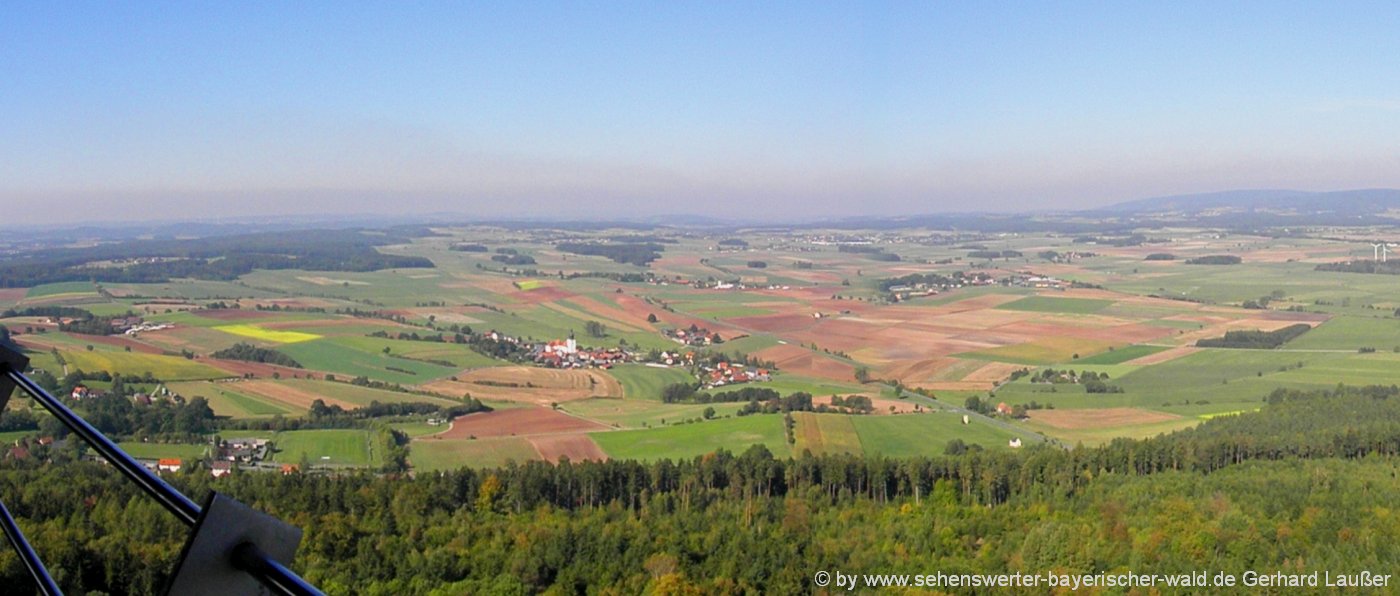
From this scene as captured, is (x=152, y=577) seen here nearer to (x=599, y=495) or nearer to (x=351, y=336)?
(x=599, y=495)

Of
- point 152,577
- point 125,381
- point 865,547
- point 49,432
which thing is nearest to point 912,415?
point 865,547

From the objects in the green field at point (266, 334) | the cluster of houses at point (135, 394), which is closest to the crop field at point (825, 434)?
the cluster of houses at point (135, 394)

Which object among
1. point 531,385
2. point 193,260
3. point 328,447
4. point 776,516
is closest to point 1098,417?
point 776,516

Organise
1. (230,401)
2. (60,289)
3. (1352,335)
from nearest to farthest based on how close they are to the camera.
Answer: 1. (230,401)
2. (1352,335)
3. (60,289)

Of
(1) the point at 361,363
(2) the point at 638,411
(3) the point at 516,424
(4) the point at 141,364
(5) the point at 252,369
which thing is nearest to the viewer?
(3) the point at 516,424

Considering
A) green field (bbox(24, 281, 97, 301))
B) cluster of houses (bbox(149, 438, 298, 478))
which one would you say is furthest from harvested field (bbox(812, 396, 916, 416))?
green field (bbox(24, 281, 97, 301))

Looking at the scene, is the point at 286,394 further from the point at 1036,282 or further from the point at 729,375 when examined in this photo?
the point at 1036,282
